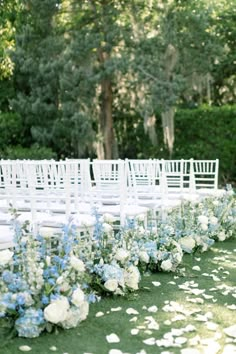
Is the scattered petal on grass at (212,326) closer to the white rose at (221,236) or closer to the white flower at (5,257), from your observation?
the white flower at (5,257)

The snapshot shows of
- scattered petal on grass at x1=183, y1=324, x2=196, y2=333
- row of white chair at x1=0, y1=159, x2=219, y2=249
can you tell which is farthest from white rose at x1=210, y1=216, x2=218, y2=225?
scattered petal on grass at x1=183, y1=324, x2=196, y2=333

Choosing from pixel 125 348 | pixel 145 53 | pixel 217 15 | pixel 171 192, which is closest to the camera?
pixel 125 348

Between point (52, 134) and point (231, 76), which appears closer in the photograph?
point (52, 134)

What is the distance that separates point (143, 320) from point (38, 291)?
71cm

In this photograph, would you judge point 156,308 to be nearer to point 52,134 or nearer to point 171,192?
point 171,192

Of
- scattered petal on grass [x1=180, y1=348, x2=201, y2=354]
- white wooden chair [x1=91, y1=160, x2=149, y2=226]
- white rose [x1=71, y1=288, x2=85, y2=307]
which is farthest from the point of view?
white wooden chair [x1=91, y1=160, x2=149, y2=226]

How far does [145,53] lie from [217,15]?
187 inches

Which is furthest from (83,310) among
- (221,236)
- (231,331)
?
(221,236)

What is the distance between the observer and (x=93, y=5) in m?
13.1

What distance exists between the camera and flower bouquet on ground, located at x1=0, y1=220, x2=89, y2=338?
3.31m

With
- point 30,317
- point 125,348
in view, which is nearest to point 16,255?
point 30,317

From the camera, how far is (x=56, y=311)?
329 centimetres

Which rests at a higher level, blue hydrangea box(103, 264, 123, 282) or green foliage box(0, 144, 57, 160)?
green foliage box(0, 144, 57, 160)

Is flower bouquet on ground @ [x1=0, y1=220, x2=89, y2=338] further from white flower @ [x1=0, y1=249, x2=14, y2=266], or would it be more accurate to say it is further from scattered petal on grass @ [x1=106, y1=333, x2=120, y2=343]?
scattered petal on grass @ [x1=106, y1=333, x2=120, y2=343]
